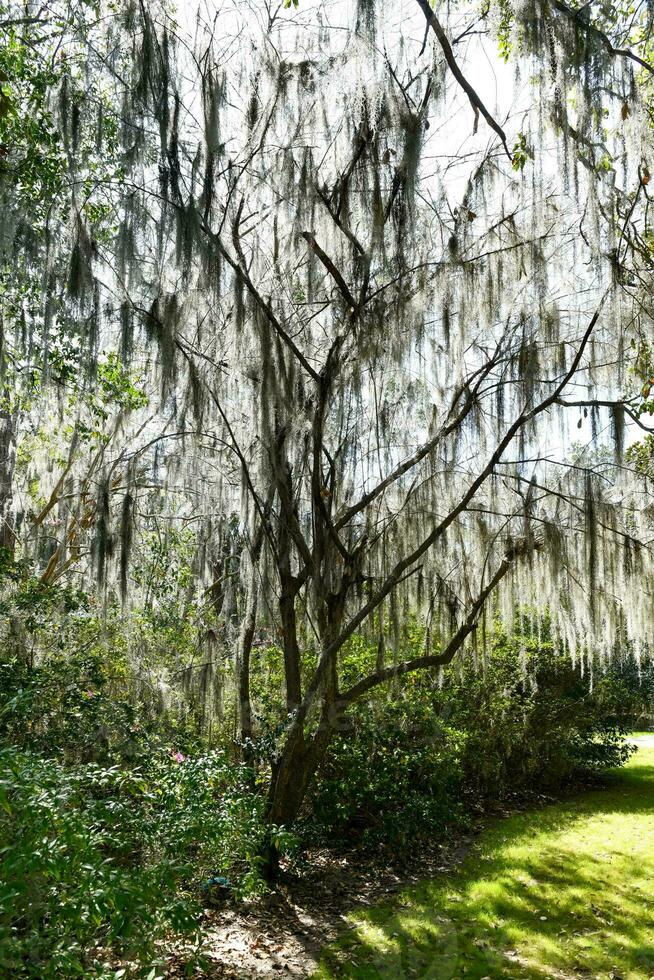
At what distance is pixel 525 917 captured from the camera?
4.30 metres

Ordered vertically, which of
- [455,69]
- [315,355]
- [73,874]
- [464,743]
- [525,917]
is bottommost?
[525,917]

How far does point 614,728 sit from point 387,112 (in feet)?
23.3

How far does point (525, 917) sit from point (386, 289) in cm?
364

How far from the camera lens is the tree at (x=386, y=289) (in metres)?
3.73

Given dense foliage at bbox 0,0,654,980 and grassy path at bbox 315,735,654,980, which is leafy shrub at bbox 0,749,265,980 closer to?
dense foliage at bbox 0,0,654,980

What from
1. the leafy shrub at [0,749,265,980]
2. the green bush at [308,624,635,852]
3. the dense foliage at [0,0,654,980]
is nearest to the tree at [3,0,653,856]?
the dense foliage at [0,0,654,980]

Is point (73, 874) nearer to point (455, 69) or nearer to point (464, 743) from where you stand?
point (455, 69)

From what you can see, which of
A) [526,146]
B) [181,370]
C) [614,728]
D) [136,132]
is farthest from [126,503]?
[614,728]

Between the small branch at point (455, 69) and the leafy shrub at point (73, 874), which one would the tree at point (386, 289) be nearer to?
the small branch at point (455, 69)

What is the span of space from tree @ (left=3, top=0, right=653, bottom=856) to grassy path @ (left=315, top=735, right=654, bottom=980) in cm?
104

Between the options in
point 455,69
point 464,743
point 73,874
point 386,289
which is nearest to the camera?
point 73,874

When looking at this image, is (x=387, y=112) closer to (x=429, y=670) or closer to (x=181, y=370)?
(x=181, y=370)

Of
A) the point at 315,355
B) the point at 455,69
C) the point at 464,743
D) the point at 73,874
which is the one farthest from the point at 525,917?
the point at 455,69

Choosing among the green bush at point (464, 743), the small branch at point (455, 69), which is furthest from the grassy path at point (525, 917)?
the small branch at point (455, 69)
